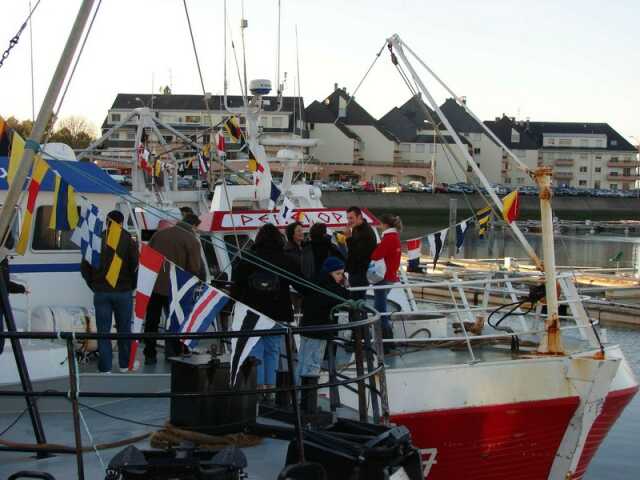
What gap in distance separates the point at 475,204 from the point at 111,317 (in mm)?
85029

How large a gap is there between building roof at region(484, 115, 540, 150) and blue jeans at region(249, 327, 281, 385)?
121 metres

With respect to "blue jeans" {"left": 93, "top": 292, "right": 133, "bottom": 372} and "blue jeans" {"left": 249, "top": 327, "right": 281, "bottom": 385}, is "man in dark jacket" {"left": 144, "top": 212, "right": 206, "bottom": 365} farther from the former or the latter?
"blue jeans" {"left": 249, "top": 327, "right": 281, "bottom": 385}

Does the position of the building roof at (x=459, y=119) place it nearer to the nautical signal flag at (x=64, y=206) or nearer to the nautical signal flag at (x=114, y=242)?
the nautical signal flag at (x=114, y=242)

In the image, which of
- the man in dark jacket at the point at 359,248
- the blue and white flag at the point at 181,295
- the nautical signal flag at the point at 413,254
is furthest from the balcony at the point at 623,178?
the blue and white flag at the point at 181,295

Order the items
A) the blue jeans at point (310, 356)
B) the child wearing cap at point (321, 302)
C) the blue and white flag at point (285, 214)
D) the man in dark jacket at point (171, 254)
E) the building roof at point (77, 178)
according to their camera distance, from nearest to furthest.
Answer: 1. the child wearing cap at point (321, 302)
2. the blue jeans at point (310, 356)
3. the man in dark jacket at point (171, 254)
4. the building roof at point (77, 178)
5. the blue and white flag at point (285, 214)

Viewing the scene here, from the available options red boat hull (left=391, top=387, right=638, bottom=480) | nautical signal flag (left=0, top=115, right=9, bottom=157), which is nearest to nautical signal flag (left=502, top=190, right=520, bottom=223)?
red boat hull (left=391, top=387, right=638, bottom=480)

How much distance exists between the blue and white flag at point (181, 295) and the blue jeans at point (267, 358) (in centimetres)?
131

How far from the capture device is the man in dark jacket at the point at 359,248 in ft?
37.5

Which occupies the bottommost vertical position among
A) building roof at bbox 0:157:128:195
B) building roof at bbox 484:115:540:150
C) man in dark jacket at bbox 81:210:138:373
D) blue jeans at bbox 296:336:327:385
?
blue jeans at bbox 296:336:327:385

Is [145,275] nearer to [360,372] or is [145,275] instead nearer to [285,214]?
[360,372]

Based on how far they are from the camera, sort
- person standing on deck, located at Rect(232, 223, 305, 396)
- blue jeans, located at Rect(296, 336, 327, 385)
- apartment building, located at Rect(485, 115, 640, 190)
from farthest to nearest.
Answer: apartment building, located at Rect(485, 115, 640, 190)
blue jeans, located at Rect(296, 336, 327, 385)
person standing on deck, located at Rect(232, 223, 305, 396)

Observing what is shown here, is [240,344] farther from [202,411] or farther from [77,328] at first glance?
[77,328]

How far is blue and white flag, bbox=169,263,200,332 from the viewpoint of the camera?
24.2ft

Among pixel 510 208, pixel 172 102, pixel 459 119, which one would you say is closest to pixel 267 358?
pixel 510 208
